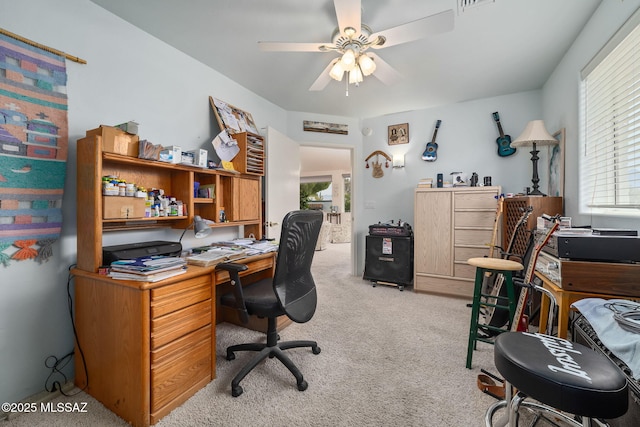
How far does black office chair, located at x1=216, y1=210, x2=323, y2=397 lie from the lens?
153 cm

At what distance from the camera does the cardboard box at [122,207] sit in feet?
4.87

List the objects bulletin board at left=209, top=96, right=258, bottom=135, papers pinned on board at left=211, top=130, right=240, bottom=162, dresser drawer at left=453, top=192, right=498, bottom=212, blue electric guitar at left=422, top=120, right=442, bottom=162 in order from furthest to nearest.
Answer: blue electric guitar at left=422, top=120, right=442, bottom=162 < dresser drawer at left=453, top=192, right=498, bottom=212 < bulletin board at left=209, top=96, right=258, bottom=135 < papers pinned on board at left=211, top=130, right=240, bottom=162

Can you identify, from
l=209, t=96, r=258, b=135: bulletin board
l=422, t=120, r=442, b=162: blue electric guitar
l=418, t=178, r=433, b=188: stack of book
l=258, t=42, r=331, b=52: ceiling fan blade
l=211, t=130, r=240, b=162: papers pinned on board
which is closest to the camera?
l=258, t=42, r=331, b=52: ceiling fan blade

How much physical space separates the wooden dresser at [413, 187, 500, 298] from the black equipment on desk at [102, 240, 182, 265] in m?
2.76

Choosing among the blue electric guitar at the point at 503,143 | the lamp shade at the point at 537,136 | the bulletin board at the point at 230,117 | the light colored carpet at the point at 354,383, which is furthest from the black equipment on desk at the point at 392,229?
the bulletin board at the point at 230,117

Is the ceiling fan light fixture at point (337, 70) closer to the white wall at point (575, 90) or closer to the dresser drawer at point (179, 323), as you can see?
the white wall at point (575, 90)

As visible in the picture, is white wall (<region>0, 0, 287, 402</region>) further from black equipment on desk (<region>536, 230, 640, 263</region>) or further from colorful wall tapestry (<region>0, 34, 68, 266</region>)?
black equipment on desk (<region>536, 230, 640, 263</region>)

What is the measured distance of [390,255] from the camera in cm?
356

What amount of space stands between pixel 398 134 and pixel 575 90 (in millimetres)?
1902

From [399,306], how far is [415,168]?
6.28 ft

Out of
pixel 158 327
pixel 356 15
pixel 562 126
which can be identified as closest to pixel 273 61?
pixel 356 15

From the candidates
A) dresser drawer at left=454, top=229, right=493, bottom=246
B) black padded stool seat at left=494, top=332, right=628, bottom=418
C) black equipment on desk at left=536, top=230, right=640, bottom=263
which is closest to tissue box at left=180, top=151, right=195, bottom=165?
black padded stool seat at left=494, top=332, right=628, bottom=418

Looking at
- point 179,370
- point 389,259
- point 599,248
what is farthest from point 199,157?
point 389,259

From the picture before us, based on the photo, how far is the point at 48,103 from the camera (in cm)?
150
